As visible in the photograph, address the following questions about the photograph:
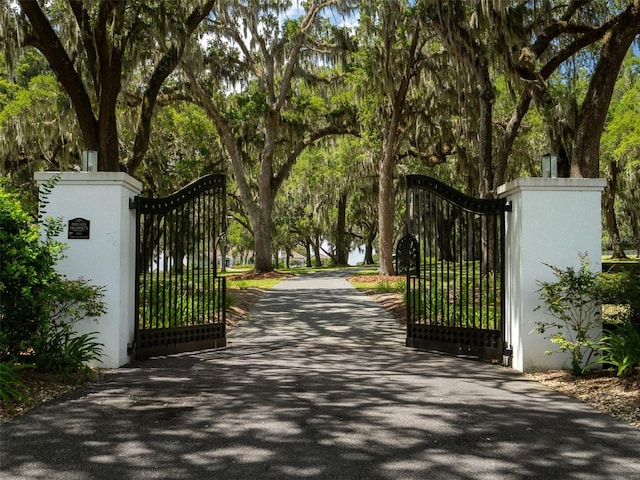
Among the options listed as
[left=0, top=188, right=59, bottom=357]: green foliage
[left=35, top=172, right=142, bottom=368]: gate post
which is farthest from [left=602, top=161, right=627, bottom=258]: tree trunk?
[left=0, top=188, right=59, bottom=357]: green foliage

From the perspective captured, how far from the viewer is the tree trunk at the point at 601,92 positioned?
10.3 m

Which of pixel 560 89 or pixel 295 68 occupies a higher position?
pixel 295 68

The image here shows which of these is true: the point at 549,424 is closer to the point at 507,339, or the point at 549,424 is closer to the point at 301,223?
the point at 507,339

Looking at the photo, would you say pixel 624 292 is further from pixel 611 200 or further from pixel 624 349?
pixel 611 200

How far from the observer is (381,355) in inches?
316

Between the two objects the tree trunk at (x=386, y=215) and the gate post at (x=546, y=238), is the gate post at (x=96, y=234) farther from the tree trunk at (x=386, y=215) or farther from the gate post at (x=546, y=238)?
the tree trunk at (x=386, y=215)

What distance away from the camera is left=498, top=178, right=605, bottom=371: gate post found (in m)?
6.97

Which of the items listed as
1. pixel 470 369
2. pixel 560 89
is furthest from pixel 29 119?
pixel 560 89

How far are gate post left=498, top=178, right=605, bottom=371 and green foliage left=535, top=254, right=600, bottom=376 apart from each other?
0.12m

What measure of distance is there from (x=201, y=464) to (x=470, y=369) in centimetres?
429

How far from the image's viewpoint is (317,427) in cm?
462

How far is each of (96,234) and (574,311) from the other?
605 cm

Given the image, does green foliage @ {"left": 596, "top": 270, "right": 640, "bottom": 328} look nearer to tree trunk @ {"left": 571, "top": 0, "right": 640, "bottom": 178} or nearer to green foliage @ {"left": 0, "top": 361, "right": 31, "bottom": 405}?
tree trunk @ {"left": 571, "top": 0, "right": 640, "bottom": 178}

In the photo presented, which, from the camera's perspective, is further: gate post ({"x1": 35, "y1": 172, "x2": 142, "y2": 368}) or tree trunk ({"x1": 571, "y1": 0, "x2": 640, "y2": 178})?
tree trunk ({"x1": 571, "y1": 0, "x2": 640, "y2": 178})
